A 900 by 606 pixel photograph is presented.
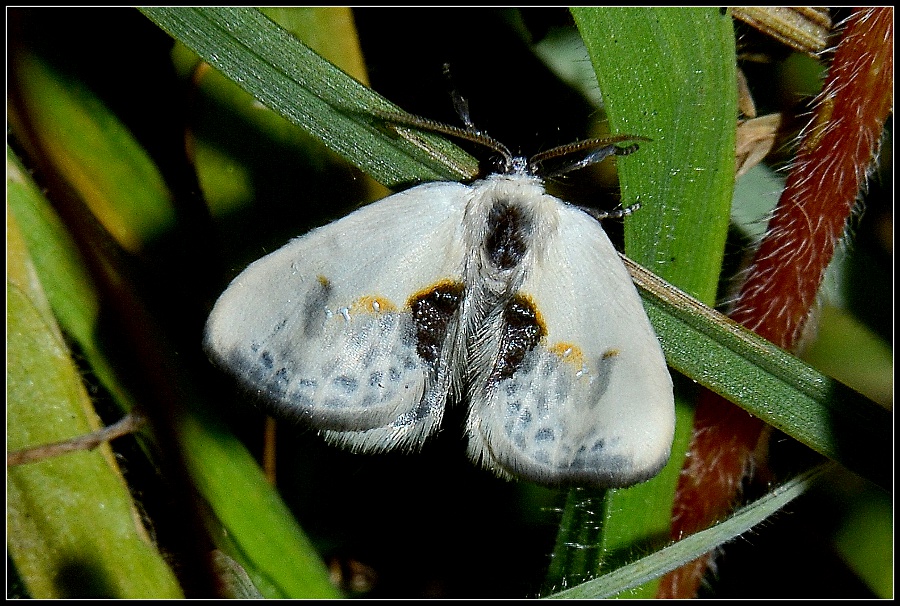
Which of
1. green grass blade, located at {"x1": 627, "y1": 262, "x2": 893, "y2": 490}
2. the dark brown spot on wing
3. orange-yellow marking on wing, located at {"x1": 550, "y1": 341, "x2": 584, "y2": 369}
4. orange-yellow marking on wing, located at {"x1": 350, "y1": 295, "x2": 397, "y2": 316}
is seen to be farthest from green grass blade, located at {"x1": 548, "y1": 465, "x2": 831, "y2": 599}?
orange-yellow marking on wing, located at {"x1": 350, "y1": 295, "x2": 397, "y2": 316}

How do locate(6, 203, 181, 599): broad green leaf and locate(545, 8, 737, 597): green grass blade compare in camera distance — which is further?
locate(6, 203, 181, 599): broad green leaf

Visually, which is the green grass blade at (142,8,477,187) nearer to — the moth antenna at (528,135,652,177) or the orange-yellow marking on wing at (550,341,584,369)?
the moth antenna at (528,135,652,177)

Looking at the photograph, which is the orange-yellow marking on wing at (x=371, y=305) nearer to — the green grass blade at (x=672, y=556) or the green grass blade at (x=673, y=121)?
the green grass blade at (x=673, y=121)

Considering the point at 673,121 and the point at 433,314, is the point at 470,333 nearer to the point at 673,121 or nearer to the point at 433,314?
the point at 433,314

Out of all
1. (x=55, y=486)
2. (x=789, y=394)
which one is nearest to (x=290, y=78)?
(x=55, y=486)

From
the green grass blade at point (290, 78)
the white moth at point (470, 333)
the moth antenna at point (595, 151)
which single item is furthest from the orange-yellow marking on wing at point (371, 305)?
the moth antenna at point (595, 151)

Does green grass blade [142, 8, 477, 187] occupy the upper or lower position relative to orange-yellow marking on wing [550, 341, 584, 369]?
upper
